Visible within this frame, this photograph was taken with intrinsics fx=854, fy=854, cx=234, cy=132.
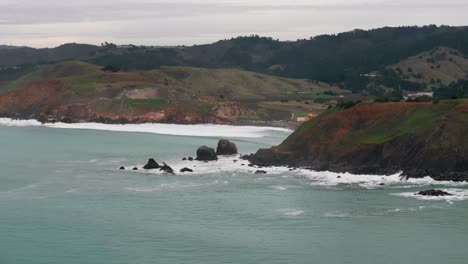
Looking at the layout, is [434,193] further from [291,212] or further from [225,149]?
[225,149]

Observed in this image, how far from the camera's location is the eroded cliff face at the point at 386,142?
7512 centimetres

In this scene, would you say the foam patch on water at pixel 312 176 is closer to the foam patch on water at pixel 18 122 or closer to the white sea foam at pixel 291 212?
the white sea foam at pixel 291 212

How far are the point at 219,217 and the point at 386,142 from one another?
1036 inches

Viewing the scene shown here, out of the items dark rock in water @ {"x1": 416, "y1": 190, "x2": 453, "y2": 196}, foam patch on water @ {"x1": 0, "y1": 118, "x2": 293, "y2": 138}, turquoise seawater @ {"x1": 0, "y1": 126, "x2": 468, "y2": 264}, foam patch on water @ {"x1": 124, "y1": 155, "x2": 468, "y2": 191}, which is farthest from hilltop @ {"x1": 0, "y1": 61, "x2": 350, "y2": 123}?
dark rock in water @ {"x1": 416, "y1": 190, "x2": 453, "y2": 196}

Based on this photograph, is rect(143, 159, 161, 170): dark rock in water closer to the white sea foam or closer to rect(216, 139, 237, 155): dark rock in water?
rect(216, 139, 237, 155): dark rock in water

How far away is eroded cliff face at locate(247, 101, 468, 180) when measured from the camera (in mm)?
75125

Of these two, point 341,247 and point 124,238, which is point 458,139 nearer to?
point 341,247

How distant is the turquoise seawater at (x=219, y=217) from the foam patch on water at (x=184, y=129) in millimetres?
49877

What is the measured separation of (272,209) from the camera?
62.5m

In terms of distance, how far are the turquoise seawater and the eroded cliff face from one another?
121 inches

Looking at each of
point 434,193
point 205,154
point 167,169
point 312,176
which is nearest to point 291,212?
→ point 434,193

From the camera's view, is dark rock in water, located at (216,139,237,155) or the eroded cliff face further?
dark rock in water, located at (216,139,237,155)

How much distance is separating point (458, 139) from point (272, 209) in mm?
22098

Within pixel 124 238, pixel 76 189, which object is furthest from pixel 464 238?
pixel 76 189
